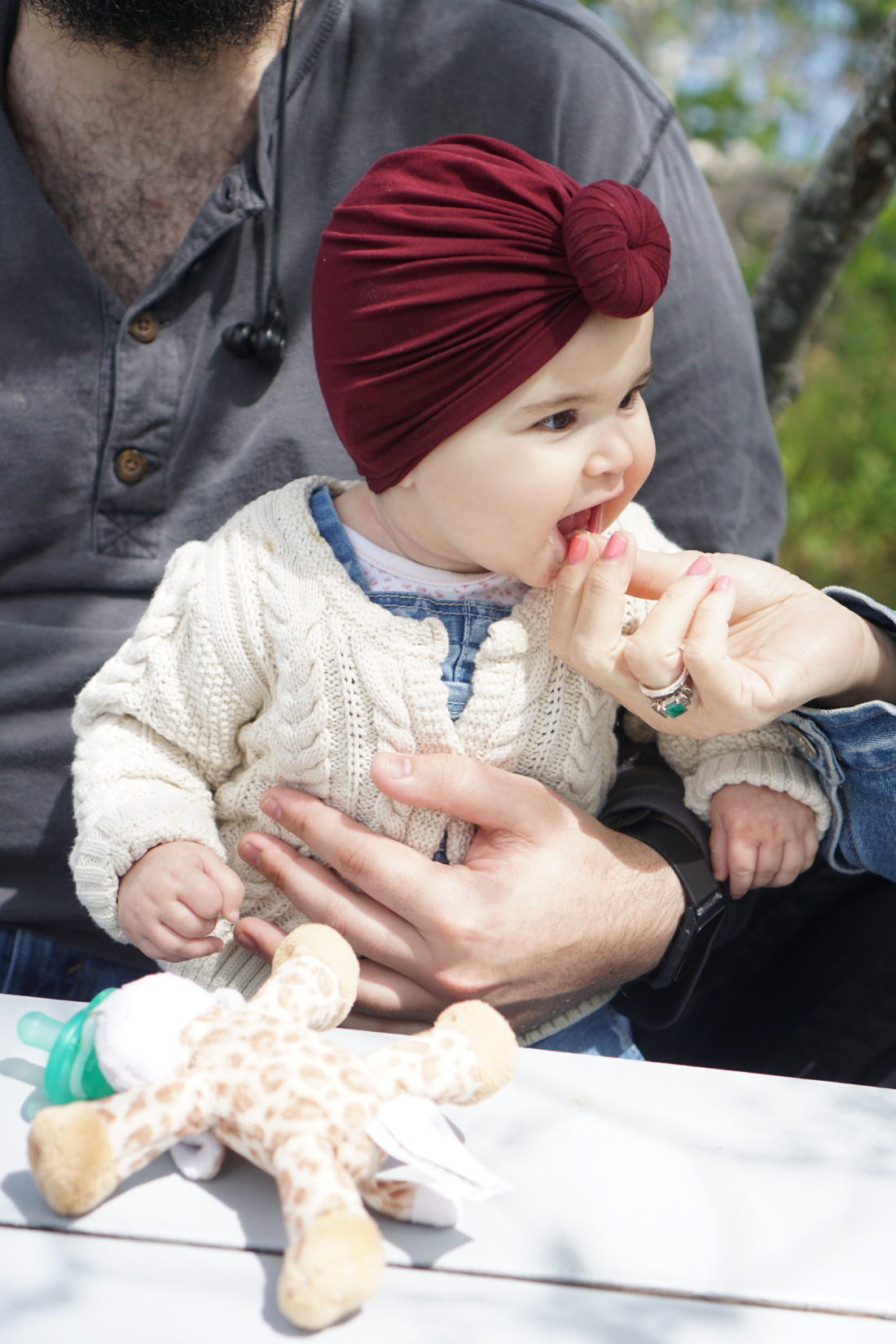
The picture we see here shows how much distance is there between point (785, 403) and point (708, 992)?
5.24 ft

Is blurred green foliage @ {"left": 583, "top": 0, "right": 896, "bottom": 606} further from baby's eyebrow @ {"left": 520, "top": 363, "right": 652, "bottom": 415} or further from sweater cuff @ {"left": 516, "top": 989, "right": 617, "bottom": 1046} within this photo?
sweater cuff @ {"left": 516, "top": 989, "right": 617, "bottom": 1046}

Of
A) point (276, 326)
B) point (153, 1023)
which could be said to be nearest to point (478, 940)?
point (153, 1023)

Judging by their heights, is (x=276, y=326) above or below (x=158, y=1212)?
above

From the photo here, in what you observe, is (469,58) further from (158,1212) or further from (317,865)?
(158,1212)

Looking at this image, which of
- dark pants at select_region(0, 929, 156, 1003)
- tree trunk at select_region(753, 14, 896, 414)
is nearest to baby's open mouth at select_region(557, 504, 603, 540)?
dark pants at select_region(0, 929, 156, 1003)

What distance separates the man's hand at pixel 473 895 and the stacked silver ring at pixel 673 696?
0.22 m

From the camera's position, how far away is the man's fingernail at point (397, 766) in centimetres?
142

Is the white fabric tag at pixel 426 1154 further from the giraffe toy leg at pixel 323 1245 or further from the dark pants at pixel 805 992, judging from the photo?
the dark pants at pixel 805 992

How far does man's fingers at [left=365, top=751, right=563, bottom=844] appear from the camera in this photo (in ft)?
4.66

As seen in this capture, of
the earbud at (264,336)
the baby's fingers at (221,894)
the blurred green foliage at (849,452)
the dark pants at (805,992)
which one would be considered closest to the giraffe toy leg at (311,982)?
the baby's fingers at (221,894)

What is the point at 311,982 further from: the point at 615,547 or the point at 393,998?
the point at 615,547

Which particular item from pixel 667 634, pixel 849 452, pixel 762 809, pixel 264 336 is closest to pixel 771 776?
pixel 762 809

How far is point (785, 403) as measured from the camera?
9.49ft

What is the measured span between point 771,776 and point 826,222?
1.54 meters
